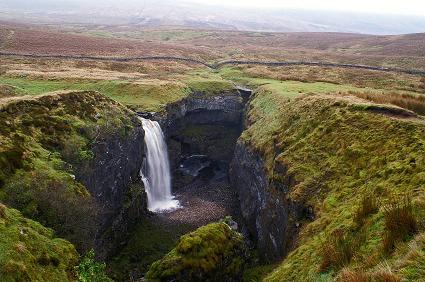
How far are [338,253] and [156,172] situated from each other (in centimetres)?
3939

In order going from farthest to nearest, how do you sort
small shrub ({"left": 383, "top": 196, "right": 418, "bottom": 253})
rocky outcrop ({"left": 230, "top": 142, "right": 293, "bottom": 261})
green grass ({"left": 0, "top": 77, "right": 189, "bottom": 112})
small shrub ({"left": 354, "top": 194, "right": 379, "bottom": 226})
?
green grass ({"left": 0, "top": 77, "right": 189, "bottom": 112}), rocky outcrop ({"left": 230, "top": 142, "right": 293, "bottom": 261}), small shrub ({"left": 354, "top": 194, "right": 379, "bottom": 226}), small shrub ({"left": 383, "top": 196, "right": 418, "bottom": 253})

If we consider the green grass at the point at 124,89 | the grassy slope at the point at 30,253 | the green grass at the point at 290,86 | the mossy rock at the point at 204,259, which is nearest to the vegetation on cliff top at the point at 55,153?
the grassy slope at the point at 30,253

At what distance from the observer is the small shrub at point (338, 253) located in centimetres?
1331

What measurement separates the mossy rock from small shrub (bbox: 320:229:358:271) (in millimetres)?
9127

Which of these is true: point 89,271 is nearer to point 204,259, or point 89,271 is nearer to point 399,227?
point 204,259

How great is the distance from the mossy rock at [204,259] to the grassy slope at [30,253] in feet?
15.8

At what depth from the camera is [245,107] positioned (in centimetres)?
6388

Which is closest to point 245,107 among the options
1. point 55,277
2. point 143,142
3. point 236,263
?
point 143,142

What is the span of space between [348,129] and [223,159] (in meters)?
34.5

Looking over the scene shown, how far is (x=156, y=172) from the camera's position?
169 feet

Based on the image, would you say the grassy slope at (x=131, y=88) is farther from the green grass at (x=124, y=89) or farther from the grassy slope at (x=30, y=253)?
the grassy slope at (x=30, y=253)

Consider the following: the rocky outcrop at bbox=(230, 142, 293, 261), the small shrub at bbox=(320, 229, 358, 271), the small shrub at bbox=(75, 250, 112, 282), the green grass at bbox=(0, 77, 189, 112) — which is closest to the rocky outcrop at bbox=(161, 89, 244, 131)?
the green grass at bbox=(0, 77, 189, 112)

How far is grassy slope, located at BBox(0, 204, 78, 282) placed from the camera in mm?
15883

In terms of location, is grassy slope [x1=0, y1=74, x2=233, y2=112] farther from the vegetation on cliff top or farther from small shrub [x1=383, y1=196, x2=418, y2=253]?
small shrub [x1=383, y1=196, x2=418, y2=253]
